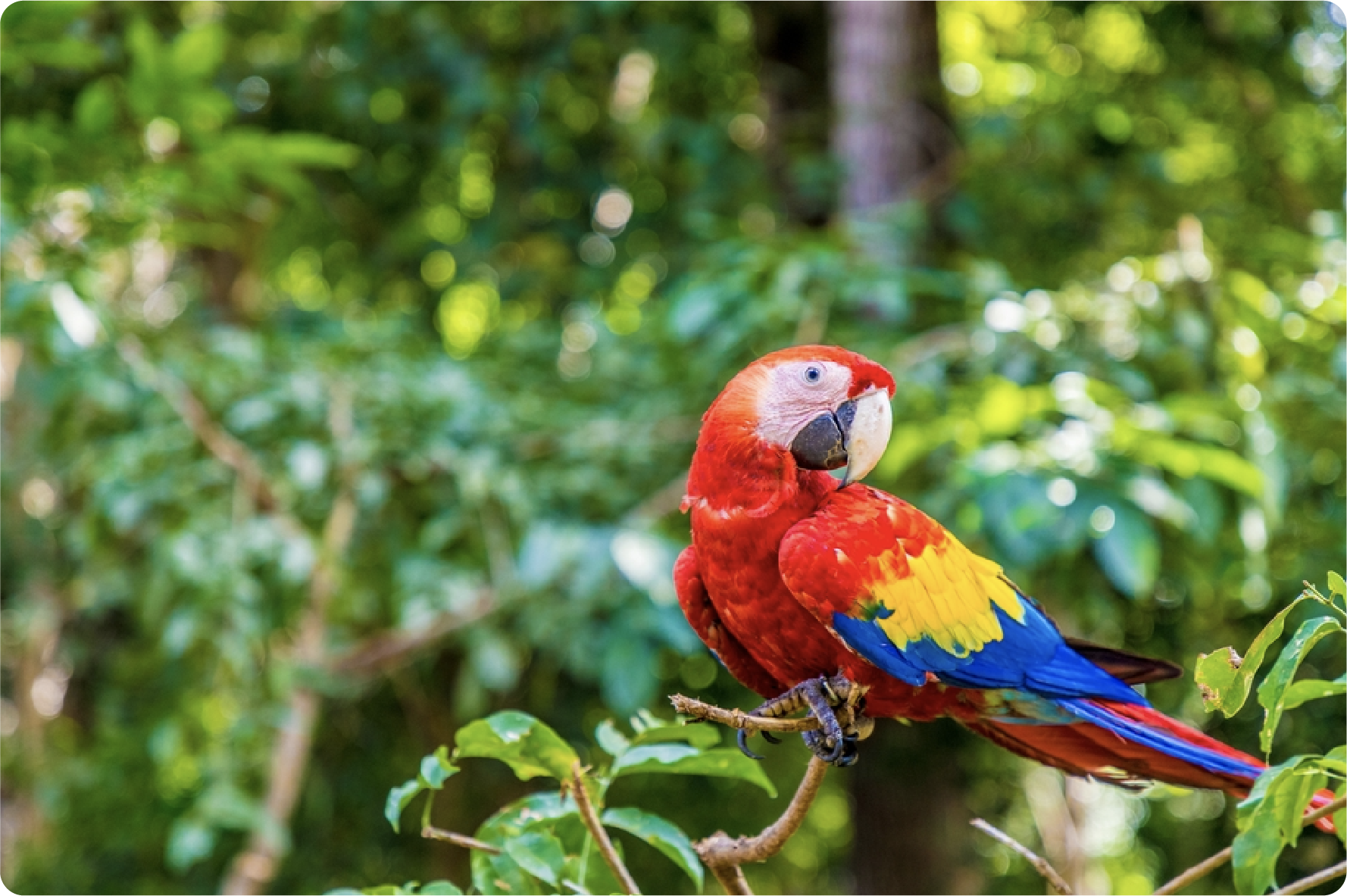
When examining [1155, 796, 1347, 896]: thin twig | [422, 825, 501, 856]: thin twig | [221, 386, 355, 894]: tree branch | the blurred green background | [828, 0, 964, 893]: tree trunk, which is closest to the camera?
[1155, 796, 1347, 896]: thin twig

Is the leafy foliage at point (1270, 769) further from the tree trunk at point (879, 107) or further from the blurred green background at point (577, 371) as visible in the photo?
the tree trunk at point (879, 107)

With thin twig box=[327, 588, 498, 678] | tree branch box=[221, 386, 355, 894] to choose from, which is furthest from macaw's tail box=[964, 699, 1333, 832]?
tree branch box=[221, 386, 355, 894]

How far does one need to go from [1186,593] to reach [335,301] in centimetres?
257

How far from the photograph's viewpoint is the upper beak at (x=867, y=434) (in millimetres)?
1044

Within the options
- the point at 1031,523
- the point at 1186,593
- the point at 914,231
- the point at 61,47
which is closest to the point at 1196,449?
the point at 1031,523

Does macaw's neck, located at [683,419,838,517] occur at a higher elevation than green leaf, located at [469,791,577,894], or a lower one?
higher

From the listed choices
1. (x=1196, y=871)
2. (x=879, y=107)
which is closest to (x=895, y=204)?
(x=879, y=107)

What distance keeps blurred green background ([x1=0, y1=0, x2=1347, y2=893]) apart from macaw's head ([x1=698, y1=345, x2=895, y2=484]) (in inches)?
22.8

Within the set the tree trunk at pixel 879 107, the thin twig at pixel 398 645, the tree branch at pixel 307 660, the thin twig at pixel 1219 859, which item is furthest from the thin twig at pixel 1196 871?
the tree trunk at pixel 879 107

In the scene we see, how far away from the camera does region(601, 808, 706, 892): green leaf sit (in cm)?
99

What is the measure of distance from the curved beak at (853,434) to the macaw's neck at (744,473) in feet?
0.08

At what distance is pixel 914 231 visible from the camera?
8.50 ft

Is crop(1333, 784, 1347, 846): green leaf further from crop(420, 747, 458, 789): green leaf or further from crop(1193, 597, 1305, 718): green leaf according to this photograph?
crop(420, 747, 458, 789): green leaf

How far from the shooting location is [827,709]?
102cm
